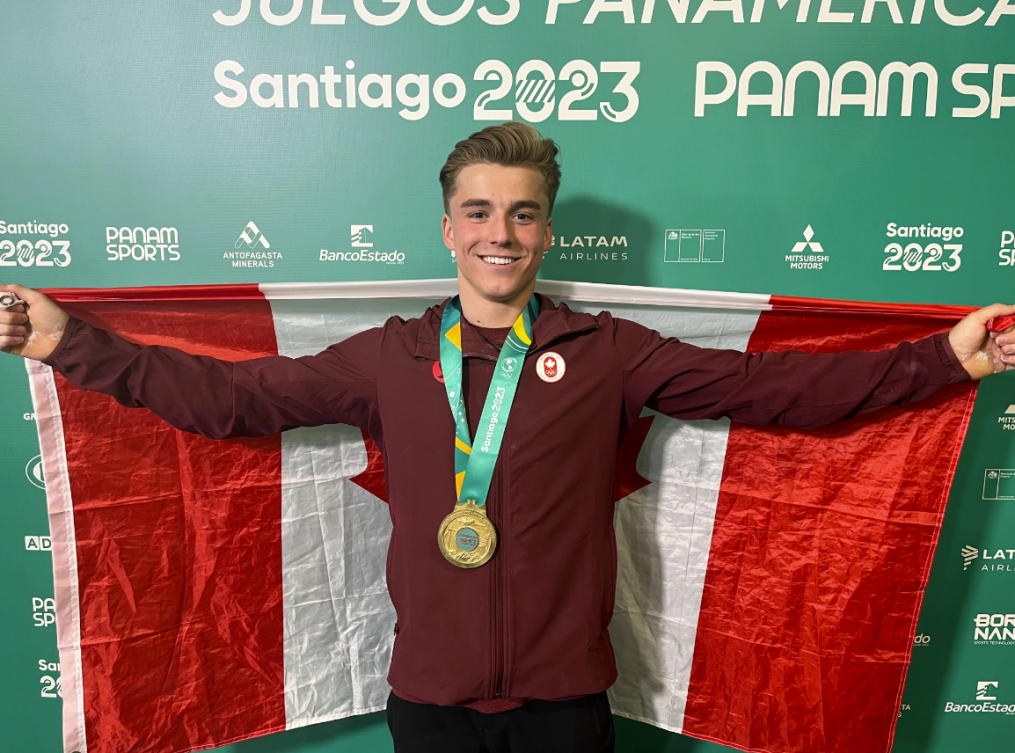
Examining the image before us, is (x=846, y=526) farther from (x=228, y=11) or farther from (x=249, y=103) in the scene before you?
(x=228, y=11)

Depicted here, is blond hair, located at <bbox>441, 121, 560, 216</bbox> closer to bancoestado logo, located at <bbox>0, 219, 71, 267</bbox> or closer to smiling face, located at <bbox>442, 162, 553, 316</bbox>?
smiling face, located at <bbox>442, 162, 553, 316</bbox>

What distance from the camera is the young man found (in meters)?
1.45

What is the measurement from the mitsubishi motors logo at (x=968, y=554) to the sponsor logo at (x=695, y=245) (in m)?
1.24

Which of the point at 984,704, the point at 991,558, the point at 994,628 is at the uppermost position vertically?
the point at 991,558

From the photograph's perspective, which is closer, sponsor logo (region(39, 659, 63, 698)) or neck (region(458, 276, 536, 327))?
neck (region(458, 276, 536, 327))

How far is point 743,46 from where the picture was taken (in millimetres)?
1920

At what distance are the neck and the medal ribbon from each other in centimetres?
6

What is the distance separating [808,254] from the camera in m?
2.00

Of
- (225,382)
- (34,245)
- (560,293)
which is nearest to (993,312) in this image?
(560,293)

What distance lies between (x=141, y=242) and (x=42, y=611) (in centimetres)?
125

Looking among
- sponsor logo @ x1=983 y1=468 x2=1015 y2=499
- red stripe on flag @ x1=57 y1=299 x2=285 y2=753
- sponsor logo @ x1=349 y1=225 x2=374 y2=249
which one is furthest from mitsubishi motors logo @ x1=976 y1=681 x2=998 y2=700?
sponsor logo @ x1=349 y1=225 x2=374 y2=249

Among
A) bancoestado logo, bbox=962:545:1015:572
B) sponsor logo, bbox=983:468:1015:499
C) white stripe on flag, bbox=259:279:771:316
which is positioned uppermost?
white stripe on flag, bbox=259:279:771:316

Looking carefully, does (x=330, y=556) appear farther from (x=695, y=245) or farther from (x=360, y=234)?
(x=695, y=245)

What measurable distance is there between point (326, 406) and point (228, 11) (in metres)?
1.26
